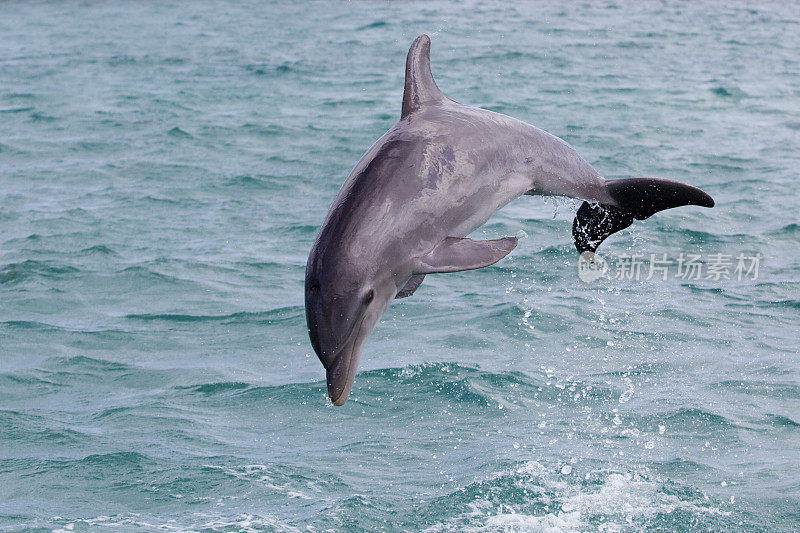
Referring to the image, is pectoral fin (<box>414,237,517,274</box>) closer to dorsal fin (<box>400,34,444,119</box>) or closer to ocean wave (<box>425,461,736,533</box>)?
dorsal fin (<box>400,34,444,119</box>)

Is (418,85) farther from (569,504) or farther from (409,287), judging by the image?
(569,504)

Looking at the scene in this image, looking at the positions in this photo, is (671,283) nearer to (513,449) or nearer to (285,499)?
(513,449)

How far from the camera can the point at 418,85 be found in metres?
5.86

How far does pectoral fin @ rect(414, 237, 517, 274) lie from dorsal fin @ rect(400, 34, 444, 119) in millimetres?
929

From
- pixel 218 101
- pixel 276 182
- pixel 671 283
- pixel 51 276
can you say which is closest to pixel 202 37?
pixel 218 101

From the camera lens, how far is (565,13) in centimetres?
3825

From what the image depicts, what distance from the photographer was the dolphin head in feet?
15.7

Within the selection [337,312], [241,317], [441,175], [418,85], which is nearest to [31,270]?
[241,317]

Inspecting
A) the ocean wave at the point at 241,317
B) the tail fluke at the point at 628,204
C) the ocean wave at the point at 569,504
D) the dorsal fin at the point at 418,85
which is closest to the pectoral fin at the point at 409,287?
the dorsal fin at the point at 418,85

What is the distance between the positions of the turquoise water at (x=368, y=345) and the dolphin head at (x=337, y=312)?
2030 mm

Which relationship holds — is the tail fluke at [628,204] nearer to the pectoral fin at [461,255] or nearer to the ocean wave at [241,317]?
the pectoral fin at [461,255]

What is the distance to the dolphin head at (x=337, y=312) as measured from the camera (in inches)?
188

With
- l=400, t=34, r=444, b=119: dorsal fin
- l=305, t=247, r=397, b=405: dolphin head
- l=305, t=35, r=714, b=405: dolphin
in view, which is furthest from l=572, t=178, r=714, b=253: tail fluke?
l=305, t=247, r=397, b=405: dolphin head

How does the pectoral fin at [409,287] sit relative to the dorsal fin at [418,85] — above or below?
below
